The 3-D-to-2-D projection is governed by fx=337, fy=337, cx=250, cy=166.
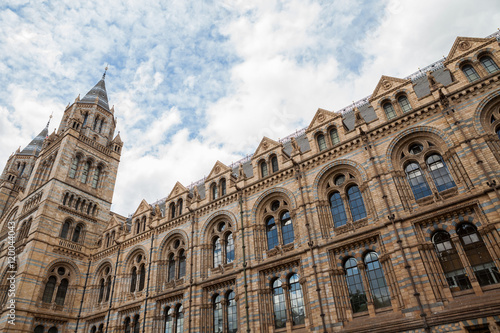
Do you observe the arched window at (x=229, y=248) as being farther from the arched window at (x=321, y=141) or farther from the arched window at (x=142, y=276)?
the arched window at (x=142, y=276)

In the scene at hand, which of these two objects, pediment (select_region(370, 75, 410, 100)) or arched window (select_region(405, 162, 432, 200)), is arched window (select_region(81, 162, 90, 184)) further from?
arched window (select_region(405, 162, 432, 200))

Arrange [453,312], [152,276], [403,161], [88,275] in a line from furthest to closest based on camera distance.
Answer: [88,275] < [152,276] < [403,161] < [453,312]

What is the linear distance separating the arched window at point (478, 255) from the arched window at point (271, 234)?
36.5 feet

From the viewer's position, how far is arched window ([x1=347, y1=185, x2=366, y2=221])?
20422 mm

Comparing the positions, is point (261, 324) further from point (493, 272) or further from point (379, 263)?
point (493, 272)

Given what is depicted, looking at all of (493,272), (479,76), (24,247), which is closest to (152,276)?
(24,247)

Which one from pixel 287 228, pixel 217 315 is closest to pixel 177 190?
pixel 217 315

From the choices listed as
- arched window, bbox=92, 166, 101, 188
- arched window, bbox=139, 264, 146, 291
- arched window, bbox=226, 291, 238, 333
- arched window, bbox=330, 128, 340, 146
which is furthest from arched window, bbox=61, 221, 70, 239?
arched window, bbox=330, 128, 340, 146

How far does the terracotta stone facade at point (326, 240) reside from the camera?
16359 mm

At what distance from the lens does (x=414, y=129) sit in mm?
20016

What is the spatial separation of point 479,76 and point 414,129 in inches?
179

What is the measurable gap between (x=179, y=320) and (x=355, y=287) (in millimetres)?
14129

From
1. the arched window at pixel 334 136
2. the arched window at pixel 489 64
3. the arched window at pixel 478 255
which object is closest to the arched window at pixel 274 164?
the arched window at pixel 334 136

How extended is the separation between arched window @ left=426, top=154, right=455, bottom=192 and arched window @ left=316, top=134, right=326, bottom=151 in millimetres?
6792
